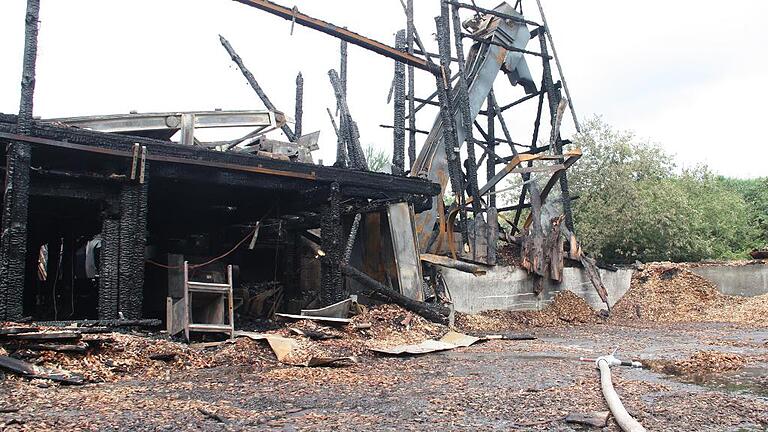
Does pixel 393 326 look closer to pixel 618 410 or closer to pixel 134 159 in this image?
pixel 134 159

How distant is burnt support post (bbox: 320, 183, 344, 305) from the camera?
1309cm

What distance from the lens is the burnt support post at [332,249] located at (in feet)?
43.0

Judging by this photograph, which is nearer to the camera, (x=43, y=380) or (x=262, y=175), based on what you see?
(x=43, y=380)

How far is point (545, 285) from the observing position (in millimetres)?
18438

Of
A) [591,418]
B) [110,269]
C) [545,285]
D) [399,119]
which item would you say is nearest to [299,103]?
[399,119]

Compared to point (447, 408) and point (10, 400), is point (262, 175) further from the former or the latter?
point (447, 408)

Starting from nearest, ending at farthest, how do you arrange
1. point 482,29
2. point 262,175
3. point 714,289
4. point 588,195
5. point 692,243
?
point 262,175, point 482,29, point 714,289, point 692,243, point 588,195

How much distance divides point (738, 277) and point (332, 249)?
587 inches

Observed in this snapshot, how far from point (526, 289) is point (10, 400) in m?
14.1

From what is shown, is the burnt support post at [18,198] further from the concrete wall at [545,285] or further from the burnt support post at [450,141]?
the burnt support post at [450,141]

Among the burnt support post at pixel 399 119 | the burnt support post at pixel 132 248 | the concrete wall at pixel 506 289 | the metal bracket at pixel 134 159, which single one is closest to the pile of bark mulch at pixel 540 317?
the concrete wall at pixel 506 289

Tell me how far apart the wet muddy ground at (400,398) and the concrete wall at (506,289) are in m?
6.70

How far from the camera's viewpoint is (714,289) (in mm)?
20844

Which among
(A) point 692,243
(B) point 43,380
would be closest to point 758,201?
(A) point 692,243
